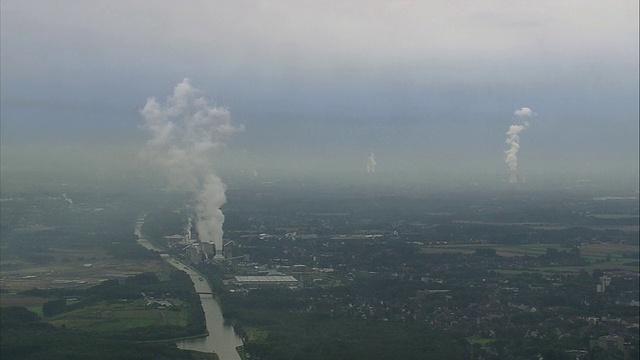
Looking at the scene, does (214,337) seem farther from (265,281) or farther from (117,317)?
(265,281)

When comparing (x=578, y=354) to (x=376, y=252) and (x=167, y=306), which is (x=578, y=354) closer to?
(x=167, y=306)

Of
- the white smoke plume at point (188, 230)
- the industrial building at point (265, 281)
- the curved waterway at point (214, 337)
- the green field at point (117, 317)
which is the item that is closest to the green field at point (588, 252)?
the industrial building at point (265, 281)

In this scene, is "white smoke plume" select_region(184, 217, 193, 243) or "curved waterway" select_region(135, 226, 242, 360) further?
"white smoke plume" select_region(184, 217, 193, 243)

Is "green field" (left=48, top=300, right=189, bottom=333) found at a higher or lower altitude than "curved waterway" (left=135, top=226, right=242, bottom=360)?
higher

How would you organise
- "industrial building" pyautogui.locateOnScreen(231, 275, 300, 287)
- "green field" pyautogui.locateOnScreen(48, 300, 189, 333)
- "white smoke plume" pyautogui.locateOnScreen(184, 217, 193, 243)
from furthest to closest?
1. "white smoke plume" pyautogui.locateOnScreen(184, 217, 193, 243)
2. "industrial building" pyautogui.locateOnScreen(231, 275, 300, 287)
3. "green field" pyautogui.locateOnScreen(48, 300, 189, 333)

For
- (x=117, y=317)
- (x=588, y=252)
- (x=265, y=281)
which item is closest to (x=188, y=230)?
(x=265, y=281)

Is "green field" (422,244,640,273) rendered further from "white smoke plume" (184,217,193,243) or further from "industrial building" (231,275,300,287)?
"white smoke plume" (184,217,193,243)

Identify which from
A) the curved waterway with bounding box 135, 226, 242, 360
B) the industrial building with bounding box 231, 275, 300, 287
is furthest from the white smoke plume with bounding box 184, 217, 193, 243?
the curved waterway with bounding box 135, 226, 242, 360

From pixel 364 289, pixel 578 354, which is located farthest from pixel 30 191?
pixel 578 354
